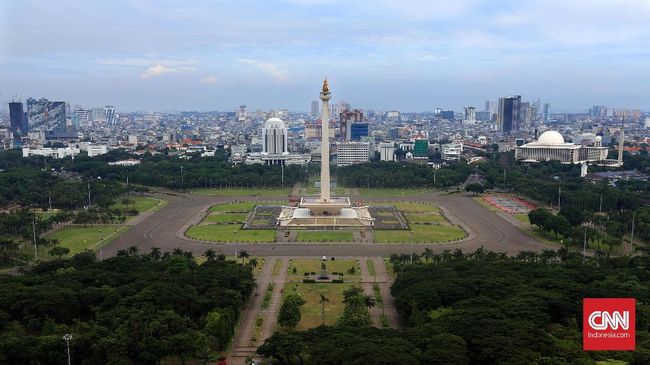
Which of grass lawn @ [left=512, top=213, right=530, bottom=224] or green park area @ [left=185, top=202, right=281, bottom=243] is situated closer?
green park area @ [left=185, top=202, right=281, bottom=243]

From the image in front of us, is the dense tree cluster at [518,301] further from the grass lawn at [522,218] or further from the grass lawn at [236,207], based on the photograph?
the grass lawn at [236,207]

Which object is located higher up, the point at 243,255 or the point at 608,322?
the point at 608,322

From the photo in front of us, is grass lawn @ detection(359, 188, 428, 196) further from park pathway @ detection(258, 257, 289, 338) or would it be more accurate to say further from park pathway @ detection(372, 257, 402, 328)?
park pathway @ detection(258, 257, 289, 338)

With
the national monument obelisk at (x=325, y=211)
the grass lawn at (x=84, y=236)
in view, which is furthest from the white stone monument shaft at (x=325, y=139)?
the grass lawn at (x=84, y=236)

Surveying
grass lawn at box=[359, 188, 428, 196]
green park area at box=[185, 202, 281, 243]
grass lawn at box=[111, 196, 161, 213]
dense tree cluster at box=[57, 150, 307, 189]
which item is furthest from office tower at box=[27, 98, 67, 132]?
green park area at box=[185, 202, 281, 243]

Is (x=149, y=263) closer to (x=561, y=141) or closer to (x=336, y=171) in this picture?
(x=336, y=171)

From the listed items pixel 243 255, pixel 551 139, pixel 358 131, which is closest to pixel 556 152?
pixel 551 139

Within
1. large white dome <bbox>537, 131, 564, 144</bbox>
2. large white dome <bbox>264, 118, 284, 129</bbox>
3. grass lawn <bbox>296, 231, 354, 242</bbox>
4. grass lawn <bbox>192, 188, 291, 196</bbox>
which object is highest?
large white dome <bbox>264, 118, 284, 129</bbox>

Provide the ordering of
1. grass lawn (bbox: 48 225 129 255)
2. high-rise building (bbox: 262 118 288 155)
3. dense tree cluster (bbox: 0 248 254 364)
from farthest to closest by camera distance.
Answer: high-rise building (bbox: 262 118 288 155), grass lawn (bbox: 48 225 129 255), dense tree cluster (bbox: 0 248 254 364)

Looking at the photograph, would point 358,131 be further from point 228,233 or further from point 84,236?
point 84,236
